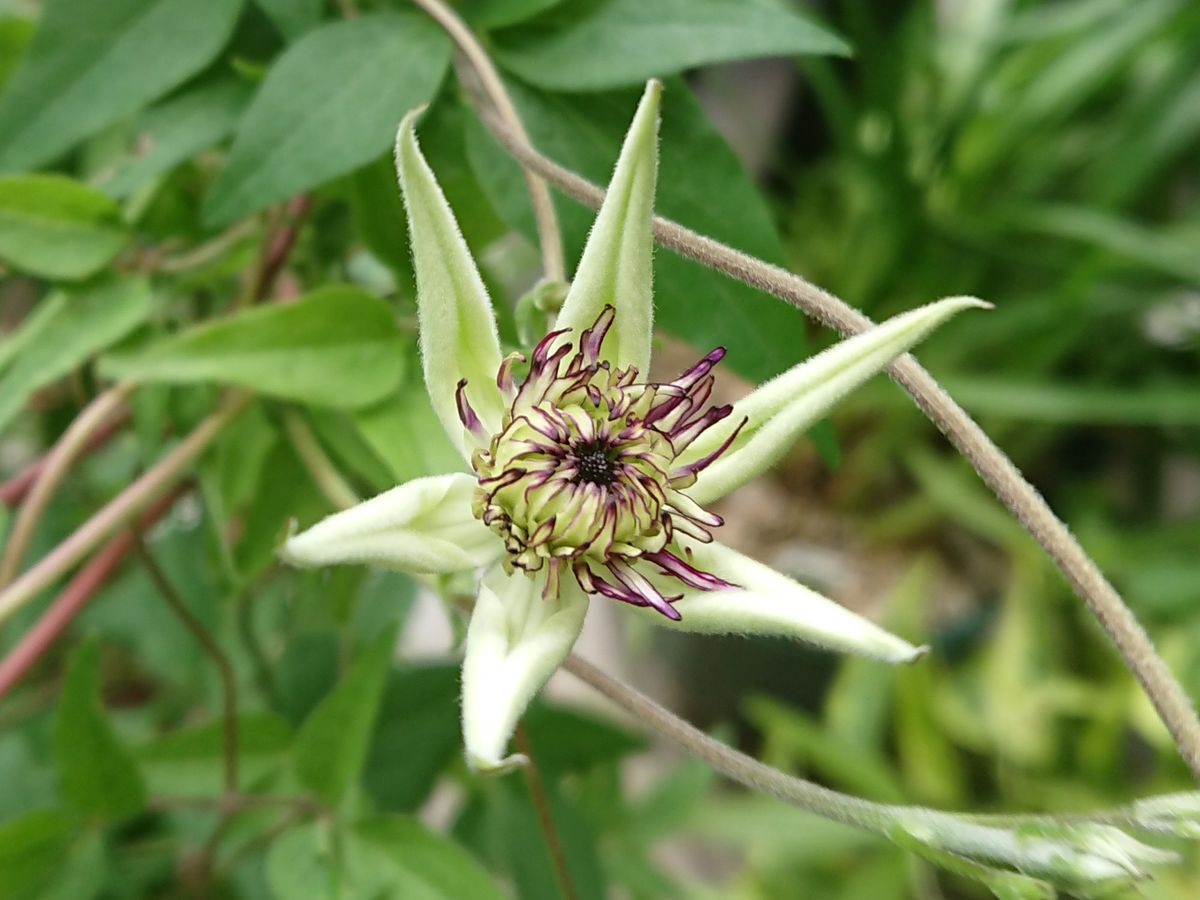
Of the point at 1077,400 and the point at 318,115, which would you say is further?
the point at 1077,400

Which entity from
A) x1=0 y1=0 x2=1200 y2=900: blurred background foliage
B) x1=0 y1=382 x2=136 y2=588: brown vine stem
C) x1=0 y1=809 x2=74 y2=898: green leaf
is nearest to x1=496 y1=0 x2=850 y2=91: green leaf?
x1=0 y1=0 x2=1200 y2=900: blurred background foliage

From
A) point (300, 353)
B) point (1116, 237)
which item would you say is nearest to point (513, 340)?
point (300, 353)

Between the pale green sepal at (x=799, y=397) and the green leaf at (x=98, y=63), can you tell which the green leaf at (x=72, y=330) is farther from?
the pale green sepal at (x=799, y=397)

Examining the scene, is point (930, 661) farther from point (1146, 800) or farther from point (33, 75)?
point (33, 75)

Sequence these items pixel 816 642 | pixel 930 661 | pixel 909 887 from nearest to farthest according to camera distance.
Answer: pixel 816 642
pixel 909 887
pixel 930 661

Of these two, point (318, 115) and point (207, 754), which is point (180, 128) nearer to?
point (318, 115)

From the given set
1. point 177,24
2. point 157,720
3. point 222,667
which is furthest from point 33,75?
point 157,720
